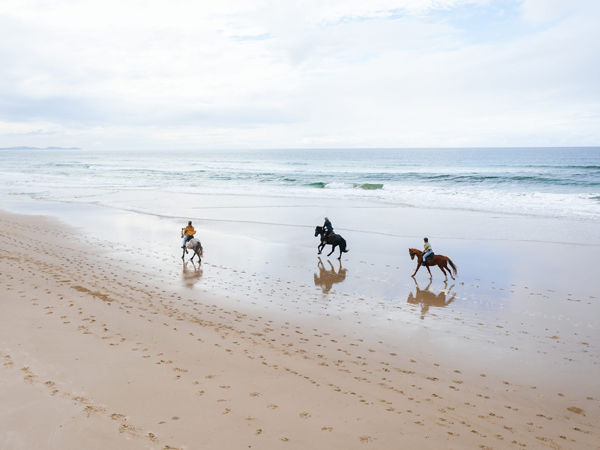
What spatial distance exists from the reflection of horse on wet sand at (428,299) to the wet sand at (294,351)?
58 millimetres

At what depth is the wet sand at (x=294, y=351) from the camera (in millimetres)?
5199

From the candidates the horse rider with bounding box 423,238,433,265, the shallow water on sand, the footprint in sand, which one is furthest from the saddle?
the footprint in sand

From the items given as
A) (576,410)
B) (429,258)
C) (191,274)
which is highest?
(429,258)

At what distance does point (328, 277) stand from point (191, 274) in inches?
181

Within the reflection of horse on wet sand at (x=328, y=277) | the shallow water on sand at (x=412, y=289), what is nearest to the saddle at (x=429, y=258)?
the shallow water on sand at (x=412, y=289)

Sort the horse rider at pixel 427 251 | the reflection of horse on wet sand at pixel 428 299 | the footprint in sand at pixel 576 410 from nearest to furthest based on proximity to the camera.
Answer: the footprint in sand at pixel 576 410 < the reflection of horse on wet sand at pixel 428 299 < the horse rider at pixel 427 251

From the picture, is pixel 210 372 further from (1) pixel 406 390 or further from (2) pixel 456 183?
(2) pixel 456 183

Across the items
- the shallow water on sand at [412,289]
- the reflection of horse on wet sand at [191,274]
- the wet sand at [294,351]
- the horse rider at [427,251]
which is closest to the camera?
the wet sand at [294,351]

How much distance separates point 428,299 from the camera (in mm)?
11109

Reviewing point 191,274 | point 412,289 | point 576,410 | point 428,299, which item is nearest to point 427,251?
point 412,289

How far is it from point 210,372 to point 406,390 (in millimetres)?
3275

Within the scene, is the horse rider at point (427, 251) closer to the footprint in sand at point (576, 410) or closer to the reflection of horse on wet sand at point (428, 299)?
the reflection of horse on wet sand at point (428, 299)

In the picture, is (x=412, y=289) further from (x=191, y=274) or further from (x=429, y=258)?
(x=191, y=274)

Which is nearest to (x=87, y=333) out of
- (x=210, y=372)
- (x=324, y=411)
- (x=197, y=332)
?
(x=197, y=332)
